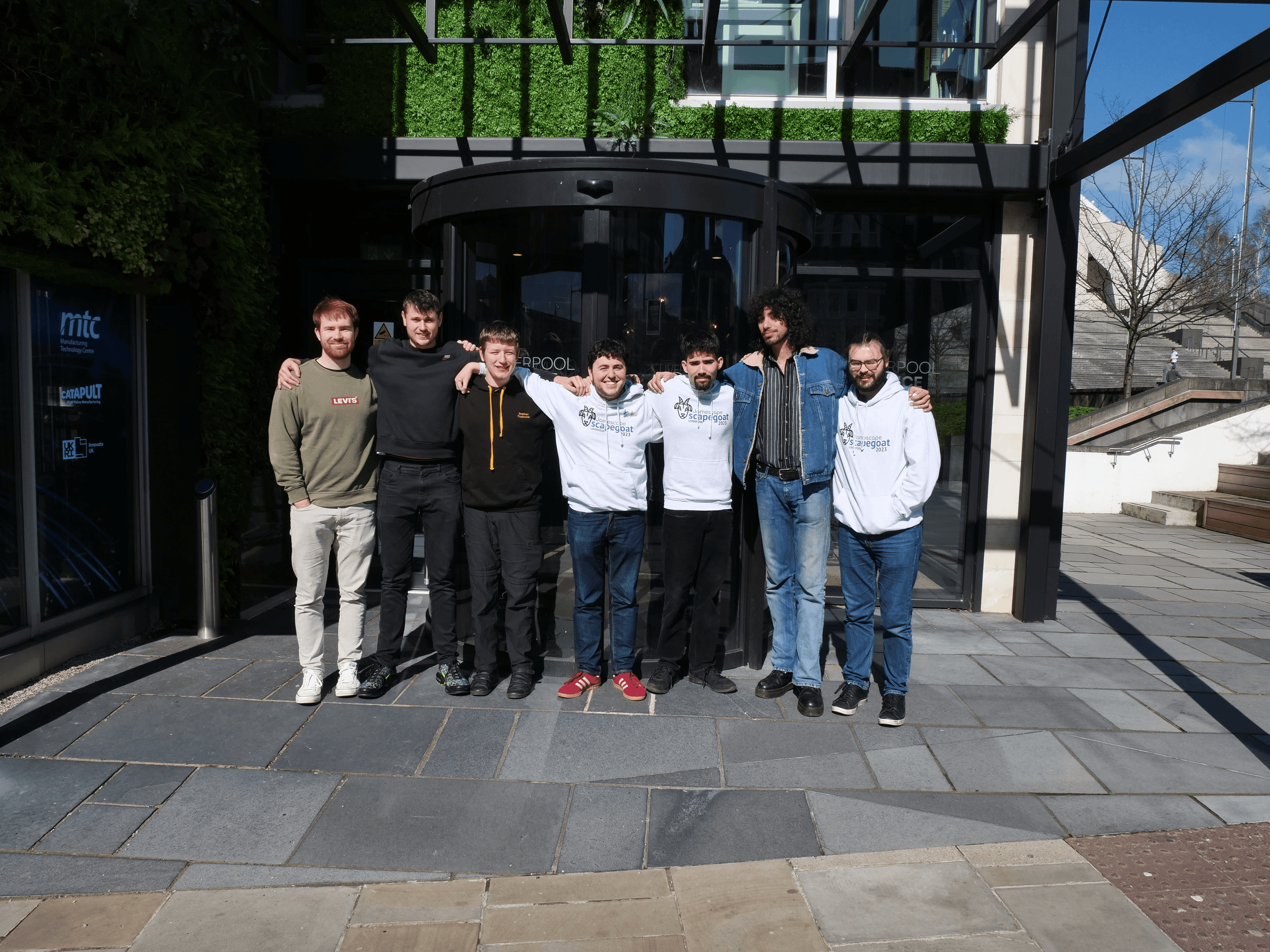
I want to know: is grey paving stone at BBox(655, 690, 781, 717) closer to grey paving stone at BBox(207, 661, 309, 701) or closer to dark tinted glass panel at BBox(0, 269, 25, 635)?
grey paving stone at BBox(207, 661, 309, 701)

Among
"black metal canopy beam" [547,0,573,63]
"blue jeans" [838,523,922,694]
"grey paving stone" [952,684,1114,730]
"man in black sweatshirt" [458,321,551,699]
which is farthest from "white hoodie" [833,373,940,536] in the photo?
"black metal canopy beam" [547,0,573,63]

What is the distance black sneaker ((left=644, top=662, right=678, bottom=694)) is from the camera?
180 inches

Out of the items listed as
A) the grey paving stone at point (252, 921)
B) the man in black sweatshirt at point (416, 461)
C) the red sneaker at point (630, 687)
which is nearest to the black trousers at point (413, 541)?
the man in black sweatshirt at point (416, 461)

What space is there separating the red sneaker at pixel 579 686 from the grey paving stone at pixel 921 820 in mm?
1418

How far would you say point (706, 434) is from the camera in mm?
4426

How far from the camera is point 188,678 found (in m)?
4.77

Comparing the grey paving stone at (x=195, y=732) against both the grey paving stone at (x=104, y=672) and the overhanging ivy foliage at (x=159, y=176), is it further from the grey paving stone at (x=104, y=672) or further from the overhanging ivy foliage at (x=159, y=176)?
the overhanging ivy foliage at (x=159, y=176)

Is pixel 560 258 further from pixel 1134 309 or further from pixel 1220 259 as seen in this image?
pixel 1220 259

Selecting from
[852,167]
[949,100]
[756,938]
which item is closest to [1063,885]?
[756,938]

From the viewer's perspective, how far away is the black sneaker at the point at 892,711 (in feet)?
13.9

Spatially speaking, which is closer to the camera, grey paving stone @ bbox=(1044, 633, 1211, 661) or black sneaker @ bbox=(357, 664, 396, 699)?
black sneaker @ bbox=(357, 664, 396, 699)

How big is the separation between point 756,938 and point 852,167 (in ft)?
18.6

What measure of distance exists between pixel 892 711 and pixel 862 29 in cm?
425

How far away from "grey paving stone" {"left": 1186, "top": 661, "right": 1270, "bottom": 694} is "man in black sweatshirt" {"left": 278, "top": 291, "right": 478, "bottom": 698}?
4.59 meters
